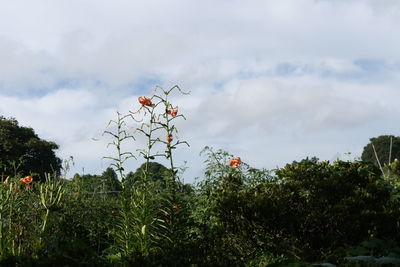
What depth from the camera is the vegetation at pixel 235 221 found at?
175 inches

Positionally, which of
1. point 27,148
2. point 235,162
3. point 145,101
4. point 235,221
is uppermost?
point 27,148

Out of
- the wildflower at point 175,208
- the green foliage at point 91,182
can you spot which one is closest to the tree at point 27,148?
the green foliage at point 91,182

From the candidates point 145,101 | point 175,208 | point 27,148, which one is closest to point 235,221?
point 175,208

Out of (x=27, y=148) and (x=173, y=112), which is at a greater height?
(x=27, y=148)

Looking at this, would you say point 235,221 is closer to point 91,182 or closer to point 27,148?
point 91,182

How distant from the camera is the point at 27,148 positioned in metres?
28.7

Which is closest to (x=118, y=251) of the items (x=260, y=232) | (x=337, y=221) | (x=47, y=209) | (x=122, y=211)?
(x=122, y=211)

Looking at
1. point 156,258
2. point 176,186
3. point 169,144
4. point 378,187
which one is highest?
point 169,144

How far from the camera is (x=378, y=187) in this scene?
590 centimetres

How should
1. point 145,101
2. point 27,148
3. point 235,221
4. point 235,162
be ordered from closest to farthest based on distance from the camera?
1. point 235,221
2. point 145,101
3. point 235,162
4. point 27,148

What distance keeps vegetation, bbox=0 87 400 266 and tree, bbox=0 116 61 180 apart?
20.3 m

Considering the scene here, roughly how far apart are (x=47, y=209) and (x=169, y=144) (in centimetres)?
178

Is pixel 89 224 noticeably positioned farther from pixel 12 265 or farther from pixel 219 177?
pixel 12 265

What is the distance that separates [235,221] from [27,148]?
24.7 m
